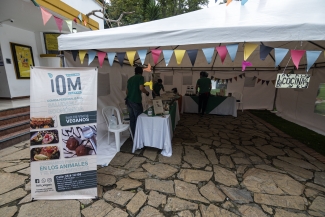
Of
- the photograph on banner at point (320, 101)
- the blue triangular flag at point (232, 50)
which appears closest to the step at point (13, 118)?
the blue triangular flag at point (232, 50)

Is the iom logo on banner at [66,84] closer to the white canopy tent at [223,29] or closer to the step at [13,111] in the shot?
the white canopy tent at [223,29]

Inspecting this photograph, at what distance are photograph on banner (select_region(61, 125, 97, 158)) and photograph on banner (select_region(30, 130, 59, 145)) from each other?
0.09 m

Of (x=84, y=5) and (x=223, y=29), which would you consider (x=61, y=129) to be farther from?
A: (x=84, y=5)

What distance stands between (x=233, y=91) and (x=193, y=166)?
5936 millimetres

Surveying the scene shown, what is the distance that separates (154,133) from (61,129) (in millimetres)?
1645

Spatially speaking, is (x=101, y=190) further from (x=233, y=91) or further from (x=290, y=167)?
(x=233, y=91)

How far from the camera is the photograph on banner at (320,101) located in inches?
185

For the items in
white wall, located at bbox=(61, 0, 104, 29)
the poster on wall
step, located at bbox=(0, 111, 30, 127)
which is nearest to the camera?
the poster on wall

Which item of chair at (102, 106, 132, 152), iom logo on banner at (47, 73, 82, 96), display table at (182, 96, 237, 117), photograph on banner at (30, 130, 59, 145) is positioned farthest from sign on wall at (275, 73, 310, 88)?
display table at (182, 96, 237, 117)

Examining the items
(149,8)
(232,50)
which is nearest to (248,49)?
(232,50)

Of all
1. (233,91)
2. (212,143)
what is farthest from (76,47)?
(233,91)

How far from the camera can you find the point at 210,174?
97.4 inches

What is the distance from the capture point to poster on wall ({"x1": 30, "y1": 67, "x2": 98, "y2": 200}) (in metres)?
1.70

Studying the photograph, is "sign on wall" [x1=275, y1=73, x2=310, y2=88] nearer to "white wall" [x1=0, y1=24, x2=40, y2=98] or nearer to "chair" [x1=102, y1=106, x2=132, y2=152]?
"chair" [x1=102, y1=106, x2=132, y2=152]
